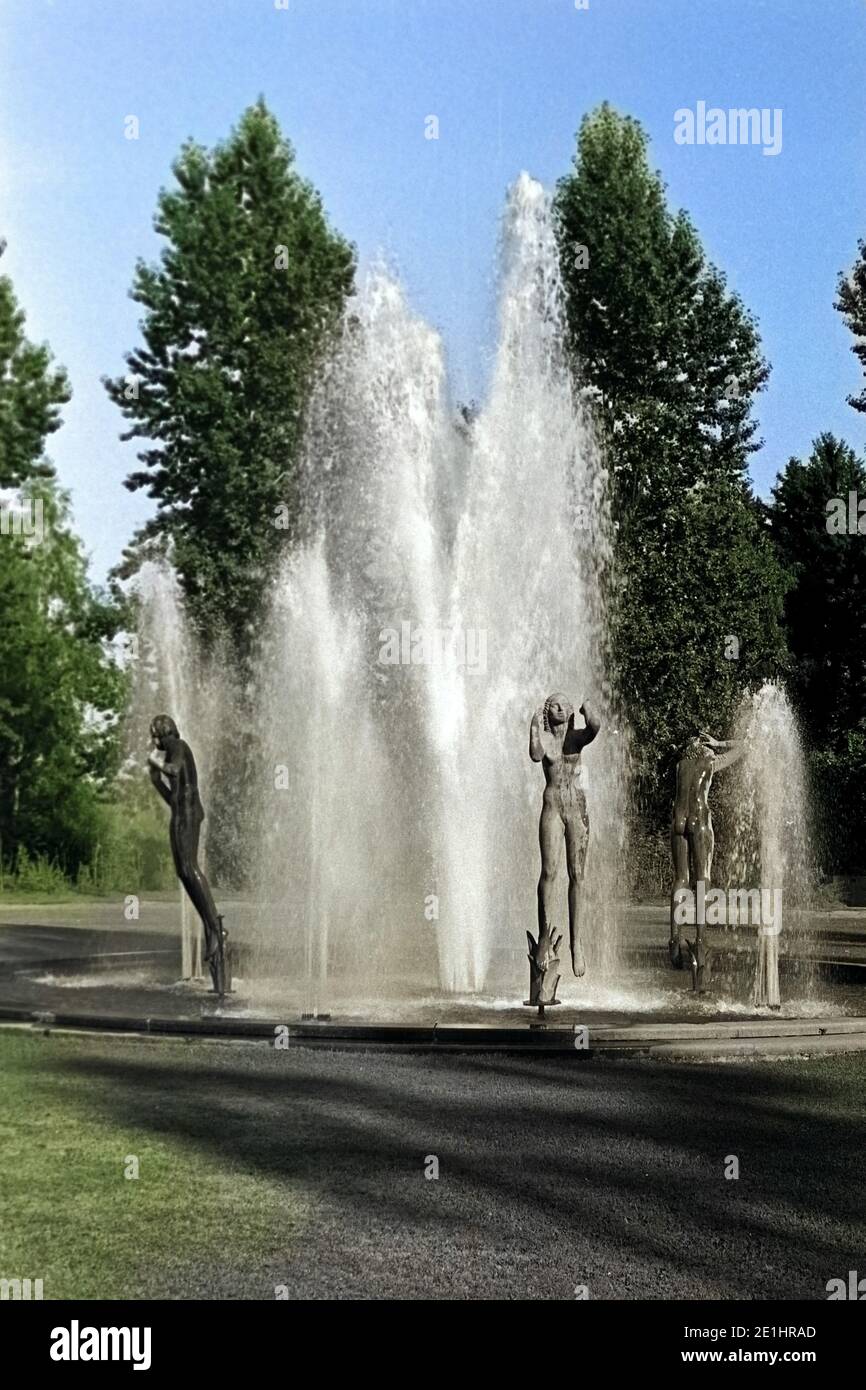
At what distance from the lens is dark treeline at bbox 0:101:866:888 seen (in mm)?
35750

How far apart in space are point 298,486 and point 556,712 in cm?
2955

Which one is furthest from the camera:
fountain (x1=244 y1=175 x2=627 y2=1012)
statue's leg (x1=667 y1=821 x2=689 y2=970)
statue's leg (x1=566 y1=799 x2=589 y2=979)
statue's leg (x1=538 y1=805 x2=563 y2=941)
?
statue's leg (x1=667 y1=821 x2=689 y2=970)

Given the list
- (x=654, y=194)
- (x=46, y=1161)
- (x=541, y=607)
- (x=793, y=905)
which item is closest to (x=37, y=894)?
(x=793, y=905)

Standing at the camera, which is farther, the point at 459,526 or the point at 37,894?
the point at 37,894

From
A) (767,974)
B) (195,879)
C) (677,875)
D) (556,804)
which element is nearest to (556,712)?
(556,804)

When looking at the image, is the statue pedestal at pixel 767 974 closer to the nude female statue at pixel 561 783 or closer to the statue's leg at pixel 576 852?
the statue's leg at pixel 576 852

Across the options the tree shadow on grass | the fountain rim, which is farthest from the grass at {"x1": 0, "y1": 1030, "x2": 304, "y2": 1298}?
the fountain rim

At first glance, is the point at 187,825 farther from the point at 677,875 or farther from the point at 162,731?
the point at 677,875

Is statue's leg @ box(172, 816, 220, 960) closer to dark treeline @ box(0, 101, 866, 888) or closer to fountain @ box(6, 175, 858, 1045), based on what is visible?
fountain @ box(6, 175, 858, 1045)

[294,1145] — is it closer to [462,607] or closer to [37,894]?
[462,607]

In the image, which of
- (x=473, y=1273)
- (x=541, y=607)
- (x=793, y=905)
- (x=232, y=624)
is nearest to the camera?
(x=473, y=1273)

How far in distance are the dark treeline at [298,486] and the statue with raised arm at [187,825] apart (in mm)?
19425

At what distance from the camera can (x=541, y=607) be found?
72.7ft

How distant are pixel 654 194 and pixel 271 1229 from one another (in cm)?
4076
